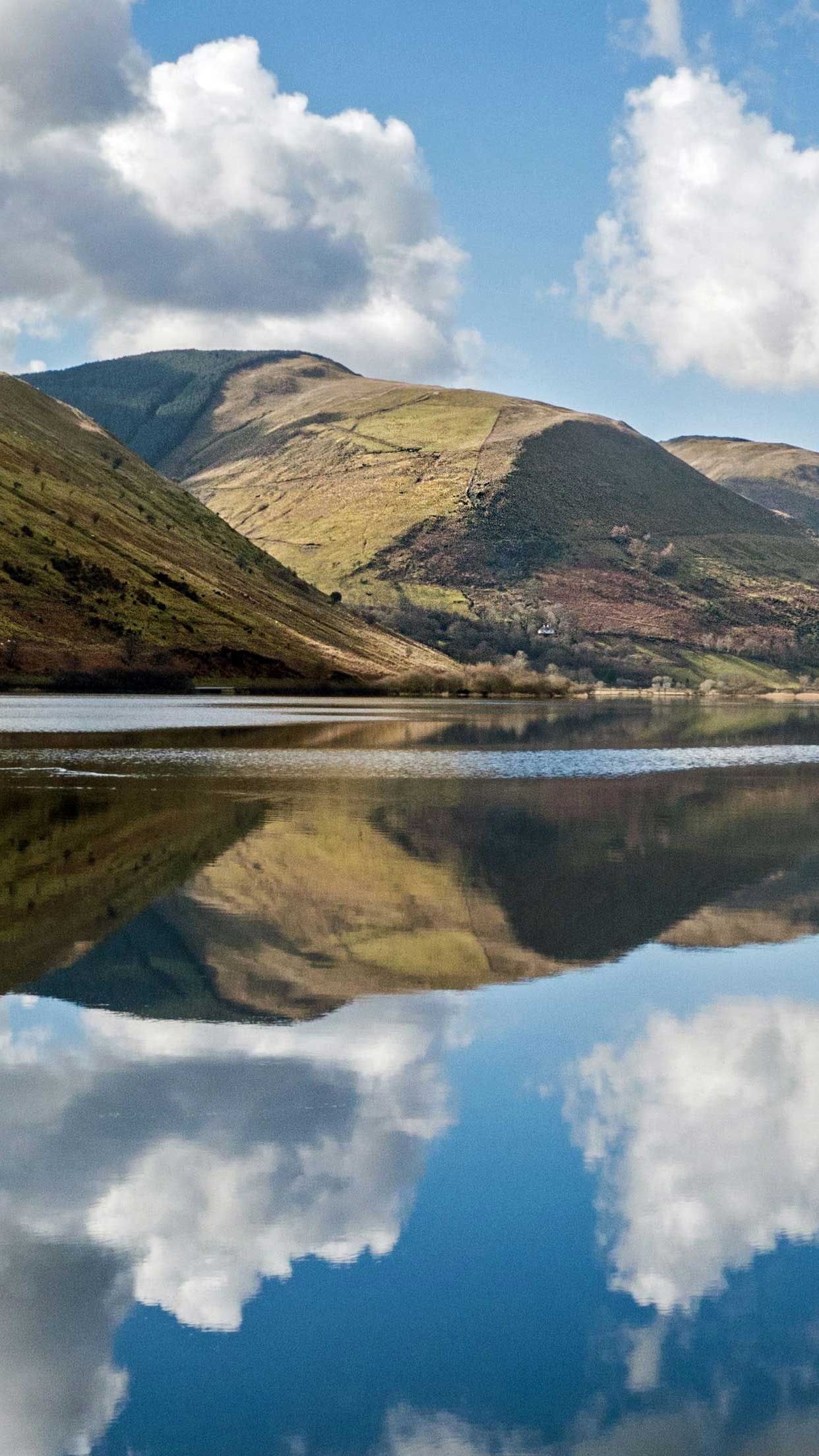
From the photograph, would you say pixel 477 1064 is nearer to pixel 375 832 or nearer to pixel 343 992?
pixel 343 992

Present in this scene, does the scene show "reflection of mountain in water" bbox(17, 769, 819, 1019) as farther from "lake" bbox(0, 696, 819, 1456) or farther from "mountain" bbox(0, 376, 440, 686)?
"mountain" bbox(0, 376, 440, 686)

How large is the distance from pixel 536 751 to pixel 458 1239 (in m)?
59.1

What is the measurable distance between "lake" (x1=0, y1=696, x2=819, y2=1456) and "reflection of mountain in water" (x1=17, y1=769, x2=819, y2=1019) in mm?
117

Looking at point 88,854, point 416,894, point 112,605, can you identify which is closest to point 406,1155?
point 416,894

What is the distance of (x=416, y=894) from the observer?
25.3 m

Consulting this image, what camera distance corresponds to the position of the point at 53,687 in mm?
149625

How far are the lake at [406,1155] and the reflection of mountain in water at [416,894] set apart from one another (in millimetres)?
117

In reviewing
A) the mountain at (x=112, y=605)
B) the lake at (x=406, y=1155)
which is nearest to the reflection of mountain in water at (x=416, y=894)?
the lake at (x=406, y=1155)

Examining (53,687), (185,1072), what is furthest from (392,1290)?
(53,687)

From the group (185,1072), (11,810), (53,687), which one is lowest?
(53,687)

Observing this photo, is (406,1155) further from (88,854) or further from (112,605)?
(112,605)

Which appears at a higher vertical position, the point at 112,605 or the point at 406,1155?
the point at 406,1155

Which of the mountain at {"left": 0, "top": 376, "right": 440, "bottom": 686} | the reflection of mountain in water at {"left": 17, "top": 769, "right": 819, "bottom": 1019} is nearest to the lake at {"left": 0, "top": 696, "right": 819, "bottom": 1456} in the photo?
the reflection of mountain in water at {"left": 17, "top": 769, "right": 819, "bottom": 1019}

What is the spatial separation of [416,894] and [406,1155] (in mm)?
13435
